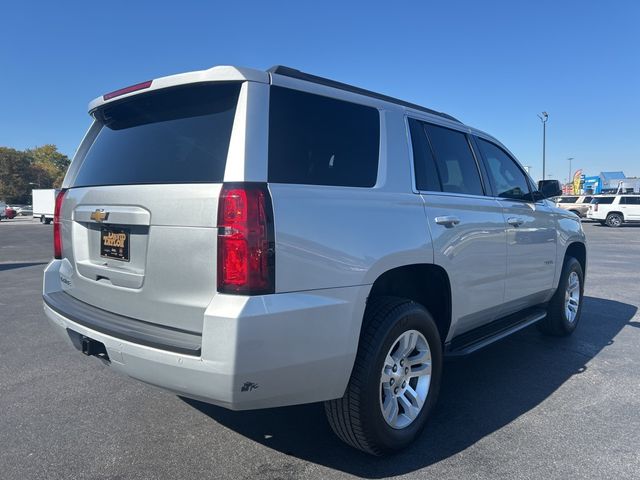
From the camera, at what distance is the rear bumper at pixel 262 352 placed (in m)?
2.09

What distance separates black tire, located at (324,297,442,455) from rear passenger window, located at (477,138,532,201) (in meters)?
1.95

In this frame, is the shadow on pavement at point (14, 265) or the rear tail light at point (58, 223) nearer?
the rear tail light at point (58, 223)

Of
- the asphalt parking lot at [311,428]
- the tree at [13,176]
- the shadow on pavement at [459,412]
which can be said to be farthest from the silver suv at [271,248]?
the tree at [13,176]

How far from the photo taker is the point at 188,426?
10.4 feet

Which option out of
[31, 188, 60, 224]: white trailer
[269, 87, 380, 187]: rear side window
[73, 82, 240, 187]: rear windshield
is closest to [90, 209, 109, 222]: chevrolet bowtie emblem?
[73, 82, 240, 187]: rear windshield

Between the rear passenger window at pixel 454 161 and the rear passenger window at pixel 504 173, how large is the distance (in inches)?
11.6

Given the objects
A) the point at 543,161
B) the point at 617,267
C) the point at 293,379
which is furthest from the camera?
the point at 543,161

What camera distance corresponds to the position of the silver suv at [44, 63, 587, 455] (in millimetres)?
2172

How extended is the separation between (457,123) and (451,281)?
145cm

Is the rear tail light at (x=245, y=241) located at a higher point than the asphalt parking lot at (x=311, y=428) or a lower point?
higher

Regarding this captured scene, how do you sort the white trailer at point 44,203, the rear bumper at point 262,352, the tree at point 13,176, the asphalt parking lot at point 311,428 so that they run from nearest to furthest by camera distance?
the rear bumper at point 262,352 < the asphalt parking lot at point 311,428 < the white trailer at point 44,203 < the tree at point 13,176

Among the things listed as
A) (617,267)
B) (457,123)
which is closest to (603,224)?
(617,267)

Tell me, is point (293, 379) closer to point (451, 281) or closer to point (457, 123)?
point (451, 281)

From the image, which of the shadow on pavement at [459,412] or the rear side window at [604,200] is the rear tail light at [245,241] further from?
the rear side window at [604,200]
